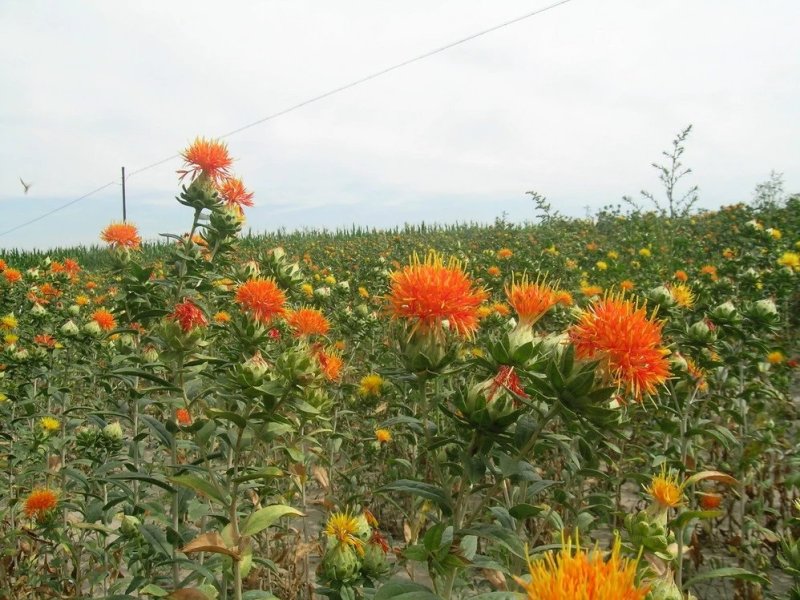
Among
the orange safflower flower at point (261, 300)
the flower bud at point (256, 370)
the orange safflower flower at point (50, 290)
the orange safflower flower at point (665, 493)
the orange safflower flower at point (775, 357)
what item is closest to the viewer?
the flower bud at point (256, 370)

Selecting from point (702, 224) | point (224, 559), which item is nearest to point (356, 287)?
point (224, 559)

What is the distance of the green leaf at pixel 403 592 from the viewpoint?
116cm

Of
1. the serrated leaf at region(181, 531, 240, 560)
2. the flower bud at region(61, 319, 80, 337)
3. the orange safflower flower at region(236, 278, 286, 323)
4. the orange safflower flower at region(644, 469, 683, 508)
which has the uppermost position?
the orange safflower flower at region(236, 278, 286, 323)

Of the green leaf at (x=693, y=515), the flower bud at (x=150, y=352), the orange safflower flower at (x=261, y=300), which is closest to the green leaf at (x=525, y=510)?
the green leaf at (x=693, y=515)

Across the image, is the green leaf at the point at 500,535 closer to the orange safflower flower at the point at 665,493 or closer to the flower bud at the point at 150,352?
the orange safflower flower at the point at 665,493

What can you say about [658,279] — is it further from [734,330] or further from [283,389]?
[283,389]

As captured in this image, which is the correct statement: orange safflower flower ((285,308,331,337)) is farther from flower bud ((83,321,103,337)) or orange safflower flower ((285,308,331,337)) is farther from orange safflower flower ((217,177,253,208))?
flower bud ((83,321,103,337))

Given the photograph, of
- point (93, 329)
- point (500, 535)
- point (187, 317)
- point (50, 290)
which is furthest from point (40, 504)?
point (50, 290)

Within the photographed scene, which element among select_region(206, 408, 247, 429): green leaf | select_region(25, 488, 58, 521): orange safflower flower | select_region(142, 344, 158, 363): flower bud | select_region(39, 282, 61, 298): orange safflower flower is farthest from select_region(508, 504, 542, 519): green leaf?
select_region(39, 282, 61, 298): orange safflower flower

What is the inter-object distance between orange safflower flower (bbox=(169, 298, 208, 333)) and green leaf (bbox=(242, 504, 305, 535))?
2.42ft

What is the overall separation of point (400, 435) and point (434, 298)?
187 centimetres

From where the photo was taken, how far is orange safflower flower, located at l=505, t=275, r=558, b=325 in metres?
1.48

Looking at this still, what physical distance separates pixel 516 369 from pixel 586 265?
20.3 ft

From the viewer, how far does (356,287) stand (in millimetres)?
5641
